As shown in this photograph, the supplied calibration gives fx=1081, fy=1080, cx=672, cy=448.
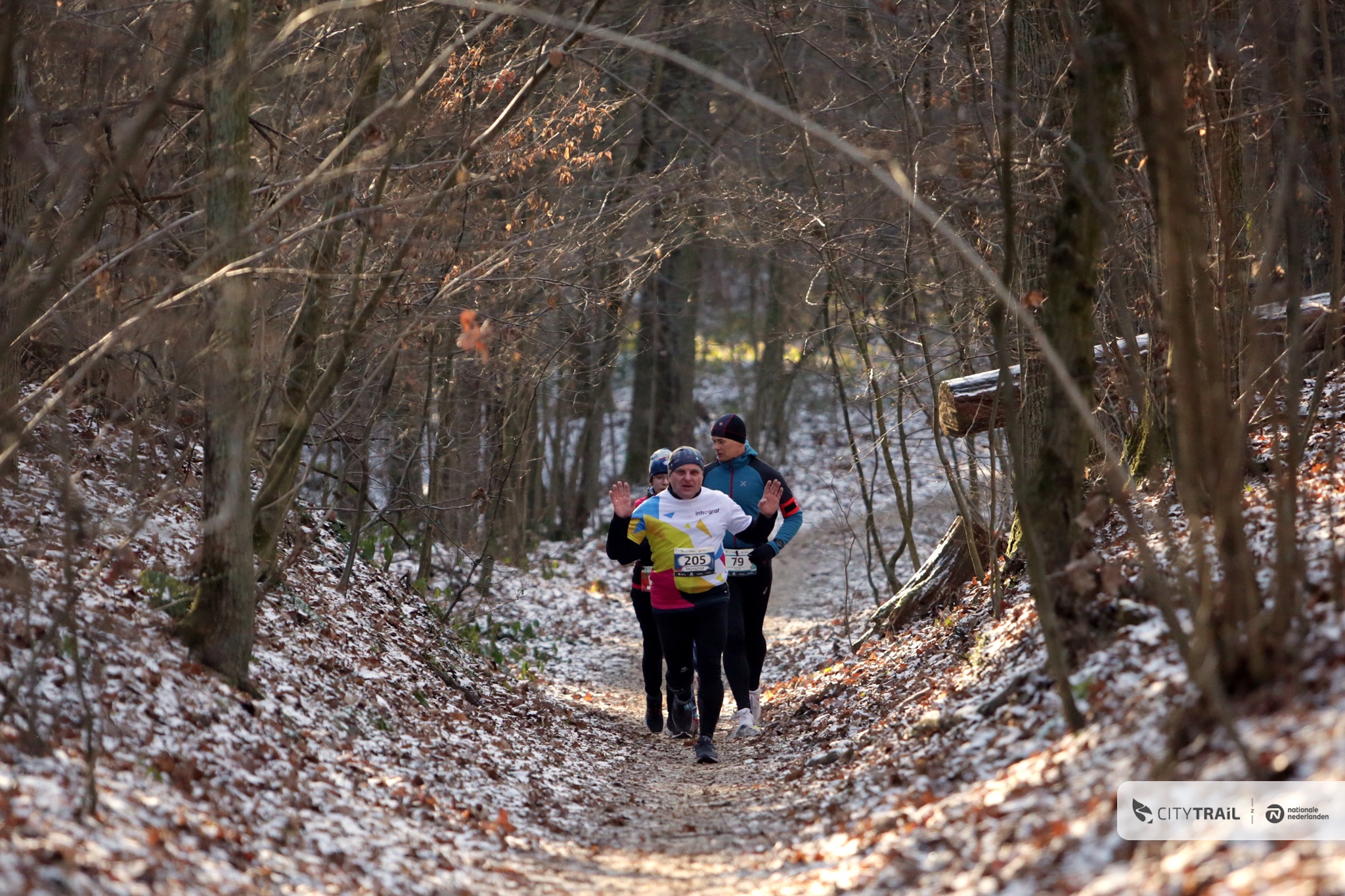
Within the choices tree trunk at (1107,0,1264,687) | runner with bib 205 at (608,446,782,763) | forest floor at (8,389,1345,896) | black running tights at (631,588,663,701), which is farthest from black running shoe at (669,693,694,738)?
tree trunk at (1107,0,1264,687)

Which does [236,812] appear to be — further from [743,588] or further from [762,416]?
[762,416]

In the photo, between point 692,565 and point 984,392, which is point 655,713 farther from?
point 984,392

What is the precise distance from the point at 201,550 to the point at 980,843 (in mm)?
4392

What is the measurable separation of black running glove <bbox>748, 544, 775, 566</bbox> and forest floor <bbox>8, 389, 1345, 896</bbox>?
1.29 meters

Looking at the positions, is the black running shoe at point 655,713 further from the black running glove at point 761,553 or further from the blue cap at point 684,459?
the blue cap at point 684,459

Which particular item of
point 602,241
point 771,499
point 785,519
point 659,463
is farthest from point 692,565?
point 602,241

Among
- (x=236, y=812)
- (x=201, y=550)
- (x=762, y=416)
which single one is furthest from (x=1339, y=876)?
(x=762, y=416)

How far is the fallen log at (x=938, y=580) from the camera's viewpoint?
9.62 metres

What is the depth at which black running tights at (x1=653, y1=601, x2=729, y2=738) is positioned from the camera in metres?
7.50

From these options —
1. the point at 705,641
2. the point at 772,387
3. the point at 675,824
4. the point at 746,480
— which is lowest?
the point at 675,824

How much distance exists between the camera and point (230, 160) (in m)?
6.09

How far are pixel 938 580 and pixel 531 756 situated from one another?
13.8ft

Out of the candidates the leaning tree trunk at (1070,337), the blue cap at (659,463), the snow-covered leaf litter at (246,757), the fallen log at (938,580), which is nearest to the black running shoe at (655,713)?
the snow-covered leaf litter at (246,757)

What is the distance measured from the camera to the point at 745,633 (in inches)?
339
